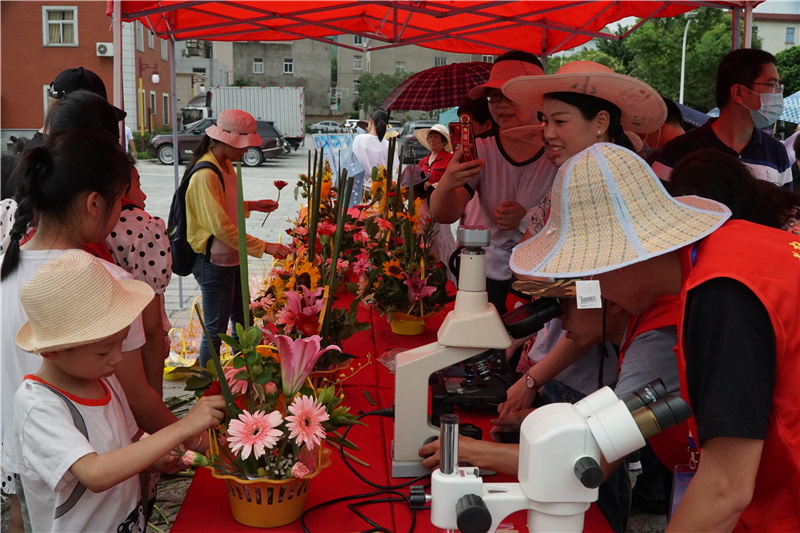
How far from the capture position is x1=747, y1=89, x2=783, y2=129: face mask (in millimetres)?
3344

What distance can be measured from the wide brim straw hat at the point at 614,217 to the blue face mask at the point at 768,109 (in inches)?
94.1

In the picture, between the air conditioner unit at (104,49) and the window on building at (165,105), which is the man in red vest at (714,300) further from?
the window on building at (165,105)

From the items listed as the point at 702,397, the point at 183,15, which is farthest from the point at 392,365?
the point at 183,15

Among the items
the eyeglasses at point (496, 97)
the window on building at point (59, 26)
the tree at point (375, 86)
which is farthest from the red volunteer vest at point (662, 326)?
the tree at point (375, 86)

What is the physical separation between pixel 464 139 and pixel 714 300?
5.95 feet

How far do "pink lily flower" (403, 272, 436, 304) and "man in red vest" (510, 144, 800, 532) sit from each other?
1.42m

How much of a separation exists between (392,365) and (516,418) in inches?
22.9

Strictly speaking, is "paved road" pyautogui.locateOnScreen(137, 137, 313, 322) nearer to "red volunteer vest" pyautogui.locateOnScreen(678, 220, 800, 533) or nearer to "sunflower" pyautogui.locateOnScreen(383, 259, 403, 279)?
"sunflower" pyautogui.locateOnScreen(383, 259, 403, 279)

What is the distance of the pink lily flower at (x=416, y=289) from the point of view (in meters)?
2.81

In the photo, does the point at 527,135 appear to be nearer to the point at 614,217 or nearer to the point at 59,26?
the point at 614,217

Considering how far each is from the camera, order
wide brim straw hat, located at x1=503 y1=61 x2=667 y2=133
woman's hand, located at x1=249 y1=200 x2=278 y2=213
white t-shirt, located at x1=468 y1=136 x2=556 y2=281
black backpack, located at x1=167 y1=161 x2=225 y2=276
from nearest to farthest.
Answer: wide brim straw hat, located at x1=503 y1=61 x2=667 y2=133
white t-shirt, located at x1=468 y1=136 x2=556 y2=281
black backpack, located at x1=167 y1=161 x2=225 y2=276
woman's hand, located at x1=249 y1=200 x2=278 y2=213

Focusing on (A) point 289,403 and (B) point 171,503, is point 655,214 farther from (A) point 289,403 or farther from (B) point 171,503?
(B) point 171,503

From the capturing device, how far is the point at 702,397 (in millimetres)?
1079

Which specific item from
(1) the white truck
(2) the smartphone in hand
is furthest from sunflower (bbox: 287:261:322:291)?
(1) the white truck
